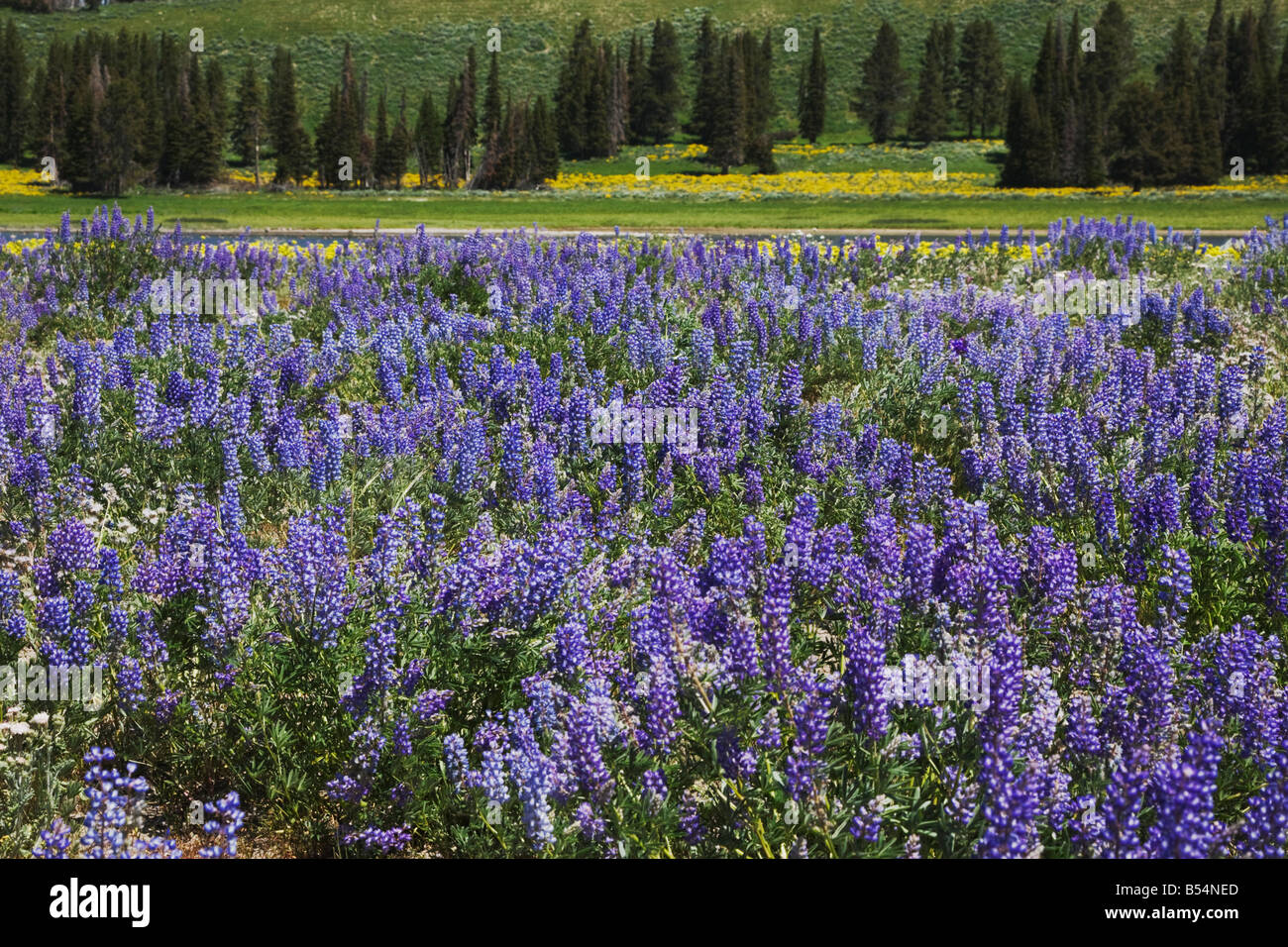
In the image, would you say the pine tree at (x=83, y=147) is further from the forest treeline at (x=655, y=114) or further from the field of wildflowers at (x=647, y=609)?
the field of wildflowers at (x=647, y=609)

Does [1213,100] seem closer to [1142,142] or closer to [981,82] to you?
[1142,142]

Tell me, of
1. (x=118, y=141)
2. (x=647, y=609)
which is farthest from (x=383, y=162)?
(x=647, y=609)

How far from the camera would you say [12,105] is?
87750 mm

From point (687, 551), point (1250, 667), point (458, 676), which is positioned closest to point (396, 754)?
point (458, 676)

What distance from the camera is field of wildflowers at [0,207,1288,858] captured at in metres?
3.06

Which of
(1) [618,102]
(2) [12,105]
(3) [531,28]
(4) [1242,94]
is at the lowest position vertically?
(4) [1242,94]

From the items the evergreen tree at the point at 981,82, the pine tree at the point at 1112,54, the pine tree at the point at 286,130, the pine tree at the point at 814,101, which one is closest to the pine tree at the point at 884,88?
the pine tree at the point at 814,101

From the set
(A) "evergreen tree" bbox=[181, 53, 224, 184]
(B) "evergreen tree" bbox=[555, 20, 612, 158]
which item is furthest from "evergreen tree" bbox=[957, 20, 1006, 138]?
(A) "evergreen tree" bbox=[181, 53, 224, 184]

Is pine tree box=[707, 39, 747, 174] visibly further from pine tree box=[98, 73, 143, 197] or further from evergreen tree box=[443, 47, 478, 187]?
pine tree box=[98, 73, 143, 197]

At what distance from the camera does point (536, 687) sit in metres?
3.40

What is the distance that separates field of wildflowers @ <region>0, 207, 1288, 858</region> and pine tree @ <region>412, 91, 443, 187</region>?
204 feet

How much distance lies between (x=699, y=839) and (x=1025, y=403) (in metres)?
5.16

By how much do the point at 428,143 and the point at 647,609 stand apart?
231 feet

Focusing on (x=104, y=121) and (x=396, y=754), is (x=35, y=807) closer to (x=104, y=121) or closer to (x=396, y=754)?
(x=396, y=754)
